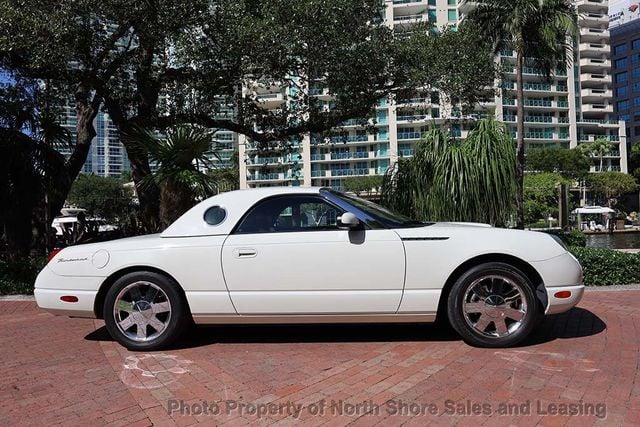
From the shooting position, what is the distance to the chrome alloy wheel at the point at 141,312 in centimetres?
482

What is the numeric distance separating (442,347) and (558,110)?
3295 inches

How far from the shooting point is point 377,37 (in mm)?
12055

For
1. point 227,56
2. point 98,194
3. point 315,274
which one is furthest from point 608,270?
point 98,194

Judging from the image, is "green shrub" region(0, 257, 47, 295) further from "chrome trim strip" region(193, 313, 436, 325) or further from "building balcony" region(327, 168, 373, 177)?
"building balcony" region(327, 168, 373, 177)

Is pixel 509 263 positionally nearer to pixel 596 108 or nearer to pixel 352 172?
pixel 352 172

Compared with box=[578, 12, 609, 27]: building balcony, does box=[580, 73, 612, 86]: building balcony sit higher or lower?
lower

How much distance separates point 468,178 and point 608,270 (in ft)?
9.17

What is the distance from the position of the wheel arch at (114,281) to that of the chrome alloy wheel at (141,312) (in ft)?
0.44

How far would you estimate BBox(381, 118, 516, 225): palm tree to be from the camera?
9.80 metres

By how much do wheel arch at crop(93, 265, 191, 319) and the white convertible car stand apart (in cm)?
1

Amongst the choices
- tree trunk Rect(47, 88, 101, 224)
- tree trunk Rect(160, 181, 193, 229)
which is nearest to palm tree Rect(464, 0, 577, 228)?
tree trunk Rect(160, 181, 193, 229)

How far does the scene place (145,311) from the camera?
191 inches

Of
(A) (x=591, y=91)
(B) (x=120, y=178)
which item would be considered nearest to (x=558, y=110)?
(A) (x=591, y=91)

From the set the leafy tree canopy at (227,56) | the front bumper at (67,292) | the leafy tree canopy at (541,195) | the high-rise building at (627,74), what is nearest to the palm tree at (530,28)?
the leafy tree canopy at (227,56)
